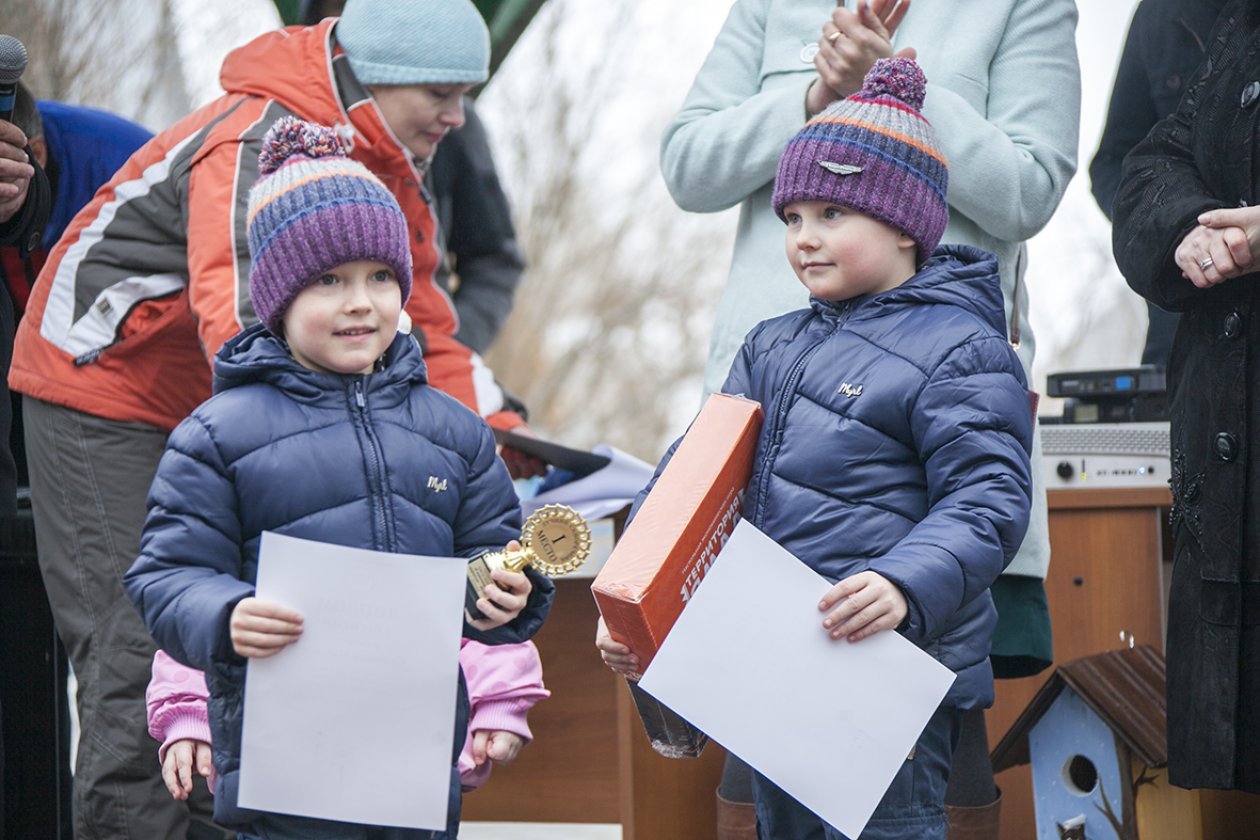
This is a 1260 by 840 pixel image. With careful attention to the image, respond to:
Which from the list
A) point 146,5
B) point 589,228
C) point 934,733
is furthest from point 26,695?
point 589,228

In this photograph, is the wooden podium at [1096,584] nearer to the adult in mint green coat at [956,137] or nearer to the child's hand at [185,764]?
the adult in mint green coat at [956,137]

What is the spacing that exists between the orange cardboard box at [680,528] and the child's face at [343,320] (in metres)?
0.49

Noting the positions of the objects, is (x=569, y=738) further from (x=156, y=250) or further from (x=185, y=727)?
(x=185, y=727)

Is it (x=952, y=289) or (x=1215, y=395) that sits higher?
(x=952, y=289)

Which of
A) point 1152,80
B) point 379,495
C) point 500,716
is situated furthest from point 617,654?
point 1152,80

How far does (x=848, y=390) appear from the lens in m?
2.10

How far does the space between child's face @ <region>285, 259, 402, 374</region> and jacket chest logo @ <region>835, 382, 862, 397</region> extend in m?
0.67

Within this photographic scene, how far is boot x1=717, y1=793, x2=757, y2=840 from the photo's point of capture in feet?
8.66

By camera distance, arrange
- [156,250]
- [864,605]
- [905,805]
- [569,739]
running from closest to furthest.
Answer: [864,605], [905,805], [156,250], [569,739]

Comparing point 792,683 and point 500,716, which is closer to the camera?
point 792,683

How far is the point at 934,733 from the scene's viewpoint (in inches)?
84.5

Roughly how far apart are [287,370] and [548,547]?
467 mm

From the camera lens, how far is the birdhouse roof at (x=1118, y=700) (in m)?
2.81

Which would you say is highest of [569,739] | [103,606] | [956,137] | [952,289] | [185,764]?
[956,137]
